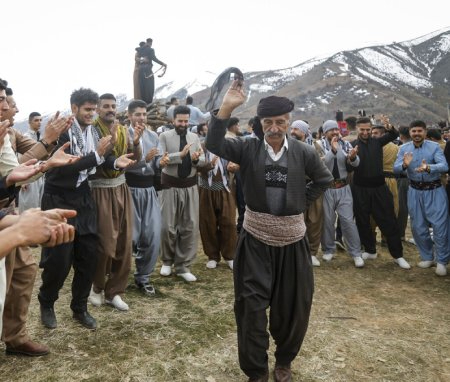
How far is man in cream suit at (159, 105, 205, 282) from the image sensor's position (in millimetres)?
5043

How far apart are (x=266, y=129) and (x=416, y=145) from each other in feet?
12.0

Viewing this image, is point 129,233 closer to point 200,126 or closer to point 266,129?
point 266,129

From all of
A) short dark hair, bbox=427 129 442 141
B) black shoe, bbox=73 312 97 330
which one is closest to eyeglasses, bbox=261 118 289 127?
black shoe, bbox=73 312 97 330

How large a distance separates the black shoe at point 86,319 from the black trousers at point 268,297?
4.85 ft

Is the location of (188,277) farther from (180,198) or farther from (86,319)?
(86,319)

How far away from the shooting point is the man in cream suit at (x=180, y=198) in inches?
199

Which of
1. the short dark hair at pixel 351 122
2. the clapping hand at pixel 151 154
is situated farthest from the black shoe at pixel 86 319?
the short dark hair at pixel 351 122

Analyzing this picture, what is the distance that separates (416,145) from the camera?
18.3ft

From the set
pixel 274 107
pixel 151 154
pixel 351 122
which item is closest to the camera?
pixel 274 107

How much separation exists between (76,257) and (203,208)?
7.71ft

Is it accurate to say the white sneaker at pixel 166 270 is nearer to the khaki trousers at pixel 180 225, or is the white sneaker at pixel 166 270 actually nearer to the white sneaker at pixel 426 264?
the khaki trousers at pixel 180 225

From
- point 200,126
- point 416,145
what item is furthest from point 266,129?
point 200,126

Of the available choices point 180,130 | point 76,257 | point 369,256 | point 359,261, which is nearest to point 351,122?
point 369,256

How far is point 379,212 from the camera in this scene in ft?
19.2
